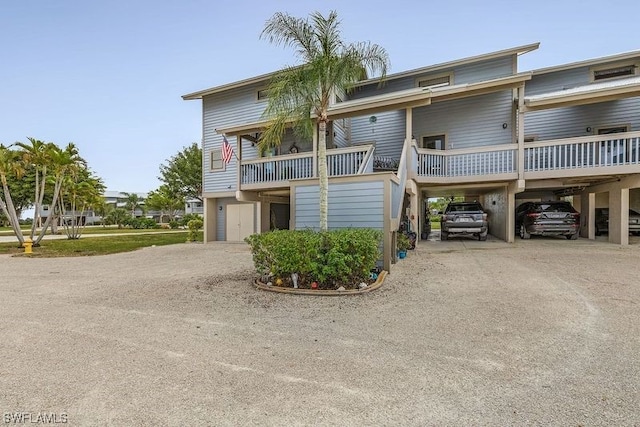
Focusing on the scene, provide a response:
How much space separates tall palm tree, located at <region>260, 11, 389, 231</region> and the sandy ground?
277 cm

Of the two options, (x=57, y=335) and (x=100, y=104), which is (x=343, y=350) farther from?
(x=100, y=104)

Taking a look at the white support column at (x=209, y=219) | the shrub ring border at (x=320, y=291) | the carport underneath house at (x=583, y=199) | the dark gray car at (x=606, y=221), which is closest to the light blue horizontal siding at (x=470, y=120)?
the carport underneath house at (x=583, y=199)

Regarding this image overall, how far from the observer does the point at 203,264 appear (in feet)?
30.1

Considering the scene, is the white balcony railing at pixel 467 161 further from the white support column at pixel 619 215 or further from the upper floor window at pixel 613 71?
the upper floor window at pixel 613 71

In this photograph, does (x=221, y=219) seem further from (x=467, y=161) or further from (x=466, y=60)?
(x=466, y=60)

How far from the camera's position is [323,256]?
5676 millimetres

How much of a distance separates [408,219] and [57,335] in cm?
1107

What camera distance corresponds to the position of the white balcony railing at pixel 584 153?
33.1 feet

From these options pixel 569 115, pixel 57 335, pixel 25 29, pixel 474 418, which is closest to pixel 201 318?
pixel 57 335

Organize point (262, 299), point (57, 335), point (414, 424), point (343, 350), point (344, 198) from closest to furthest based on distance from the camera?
point (414, 424)
point (343, 350)
point (57, 335)
point (262, 299)
point (344, 198)

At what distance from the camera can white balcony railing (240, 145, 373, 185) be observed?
35.4 feet

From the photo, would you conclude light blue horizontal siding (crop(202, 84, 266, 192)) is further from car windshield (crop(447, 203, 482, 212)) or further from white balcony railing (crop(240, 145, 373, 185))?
car windshield (crop(447, 203, 482, 212))

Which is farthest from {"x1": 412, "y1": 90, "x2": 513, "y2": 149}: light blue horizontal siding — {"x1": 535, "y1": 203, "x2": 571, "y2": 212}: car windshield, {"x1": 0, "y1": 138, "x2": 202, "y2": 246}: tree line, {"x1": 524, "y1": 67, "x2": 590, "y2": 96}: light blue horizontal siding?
{"x1": 0, "y1": 138, "x2": 202, "y2": 246}: tree line

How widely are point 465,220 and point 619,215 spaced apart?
5.12 metres
